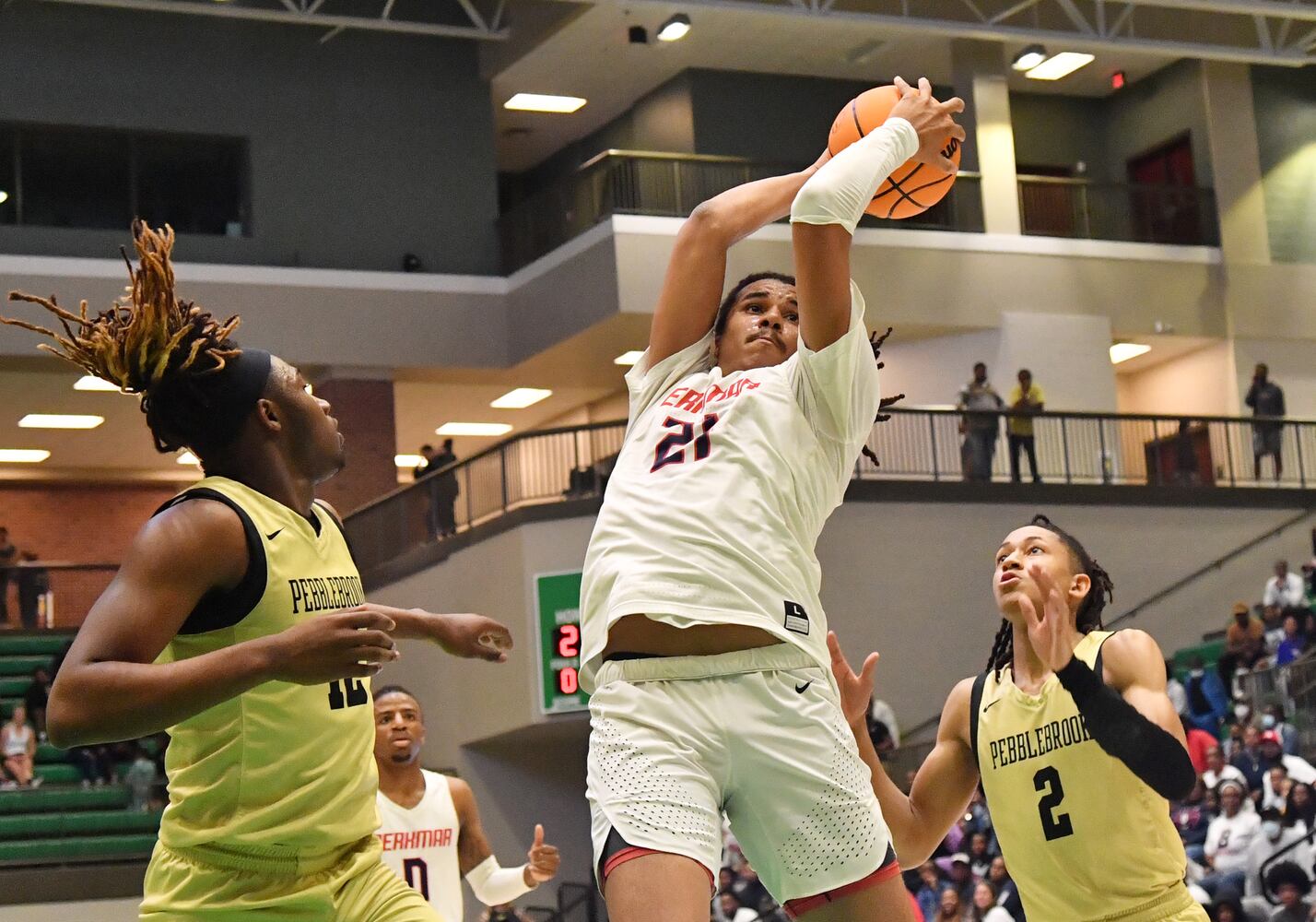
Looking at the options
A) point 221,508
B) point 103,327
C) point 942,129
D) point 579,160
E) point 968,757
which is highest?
point 579,160

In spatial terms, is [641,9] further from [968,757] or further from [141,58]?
[968,757]

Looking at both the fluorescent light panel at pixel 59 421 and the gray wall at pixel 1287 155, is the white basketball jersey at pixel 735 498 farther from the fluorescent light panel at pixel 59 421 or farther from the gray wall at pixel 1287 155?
the gray wall at pixel 1287 155

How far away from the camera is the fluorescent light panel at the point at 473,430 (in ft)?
91.4

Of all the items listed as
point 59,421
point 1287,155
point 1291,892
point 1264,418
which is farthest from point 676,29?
point 1291,892

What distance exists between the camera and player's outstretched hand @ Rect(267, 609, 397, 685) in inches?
131

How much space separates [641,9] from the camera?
22766mm

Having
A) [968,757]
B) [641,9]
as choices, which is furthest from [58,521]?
[968,757]

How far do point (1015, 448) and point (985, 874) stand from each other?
8.76m

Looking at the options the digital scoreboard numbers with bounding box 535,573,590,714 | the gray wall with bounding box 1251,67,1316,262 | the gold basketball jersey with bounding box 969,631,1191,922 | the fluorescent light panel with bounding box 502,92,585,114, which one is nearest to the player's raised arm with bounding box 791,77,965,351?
the gold basketball jersey with bounding box 969,631,1191,922

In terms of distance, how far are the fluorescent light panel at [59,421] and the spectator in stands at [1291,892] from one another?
18.6 metres

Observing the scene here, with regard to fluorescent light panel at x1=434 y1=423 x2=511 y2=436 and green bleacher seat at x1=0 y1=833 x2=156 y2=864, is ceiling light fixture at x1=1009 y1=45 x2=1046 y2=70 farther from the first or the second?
green bleacher seat at x1=0 y1=833 x2=156 y2=864

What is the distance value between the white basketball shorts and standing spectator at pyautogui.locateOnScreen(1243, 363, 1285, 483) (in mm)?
19377

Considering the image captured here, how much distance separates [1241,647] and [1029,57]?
1042 cm

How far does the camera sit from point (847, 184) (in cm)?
403
